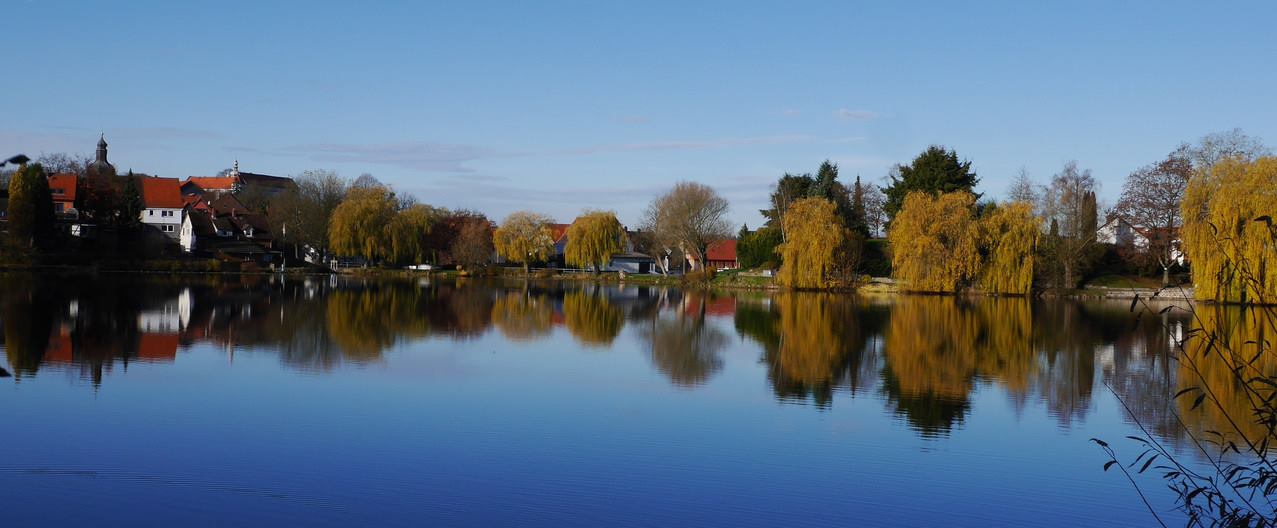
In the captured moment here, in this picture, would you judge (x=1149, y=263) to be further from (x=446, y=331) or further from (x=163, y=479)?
(x=163, y=479)

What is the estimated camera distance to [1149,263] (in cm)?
4859

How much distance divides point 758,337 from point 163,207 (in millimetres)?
57165

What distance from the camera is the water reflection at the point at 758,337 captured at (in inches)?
561

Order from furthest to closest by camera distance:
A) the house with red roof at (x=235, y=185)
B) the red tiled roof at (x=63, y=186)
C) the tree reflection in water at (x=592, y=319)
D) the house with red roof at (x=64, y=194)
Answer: the house with red roof at (x=235, y=185) < the red tiled roof at (x=63, y=186) < the house with red roof at (x=64, y=194) < the tree reflection in water at (x=592, y=319)

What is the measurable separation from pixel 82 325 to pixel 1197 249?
3682 centimetres

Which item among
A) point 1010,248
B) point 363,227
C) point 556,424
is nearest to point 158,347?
point 556,424

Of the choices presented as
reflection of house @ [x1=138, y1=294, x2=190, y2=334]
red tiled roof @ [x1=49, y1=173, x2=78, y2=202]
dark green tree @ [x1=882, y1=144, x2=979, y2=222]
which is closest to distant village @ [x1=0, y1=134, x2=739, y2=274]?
red tiled roof @ [x1=49, y1=173, x2=78, y2=202]

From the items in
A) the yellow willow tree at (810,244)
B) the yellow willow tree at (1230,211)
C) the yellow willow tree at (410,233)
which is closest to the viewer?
the yellow willow tree at (1230,211)

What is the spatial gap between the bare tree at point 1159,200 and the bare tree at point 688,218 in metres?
23.8

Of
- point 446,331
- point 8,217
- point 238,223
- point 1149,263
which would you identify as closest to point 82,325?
point 446,331

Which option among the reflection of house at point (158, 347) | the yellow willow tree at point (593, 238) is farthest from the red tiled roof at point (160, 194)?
the reflection of house at point (158, 347)

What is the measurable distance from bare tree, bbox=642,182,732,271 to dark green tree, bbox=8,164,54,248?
110 feet

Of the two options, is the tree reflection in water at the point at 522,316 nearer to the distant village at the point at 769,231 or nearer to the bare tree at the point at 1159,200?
the distant village at the point at 769,231

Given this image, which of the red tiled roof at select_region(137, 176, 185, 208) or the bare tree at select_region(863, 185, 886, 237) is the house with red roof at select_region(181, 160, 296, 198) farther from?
the bare tree at select_region(863, 185, 886, 237)
